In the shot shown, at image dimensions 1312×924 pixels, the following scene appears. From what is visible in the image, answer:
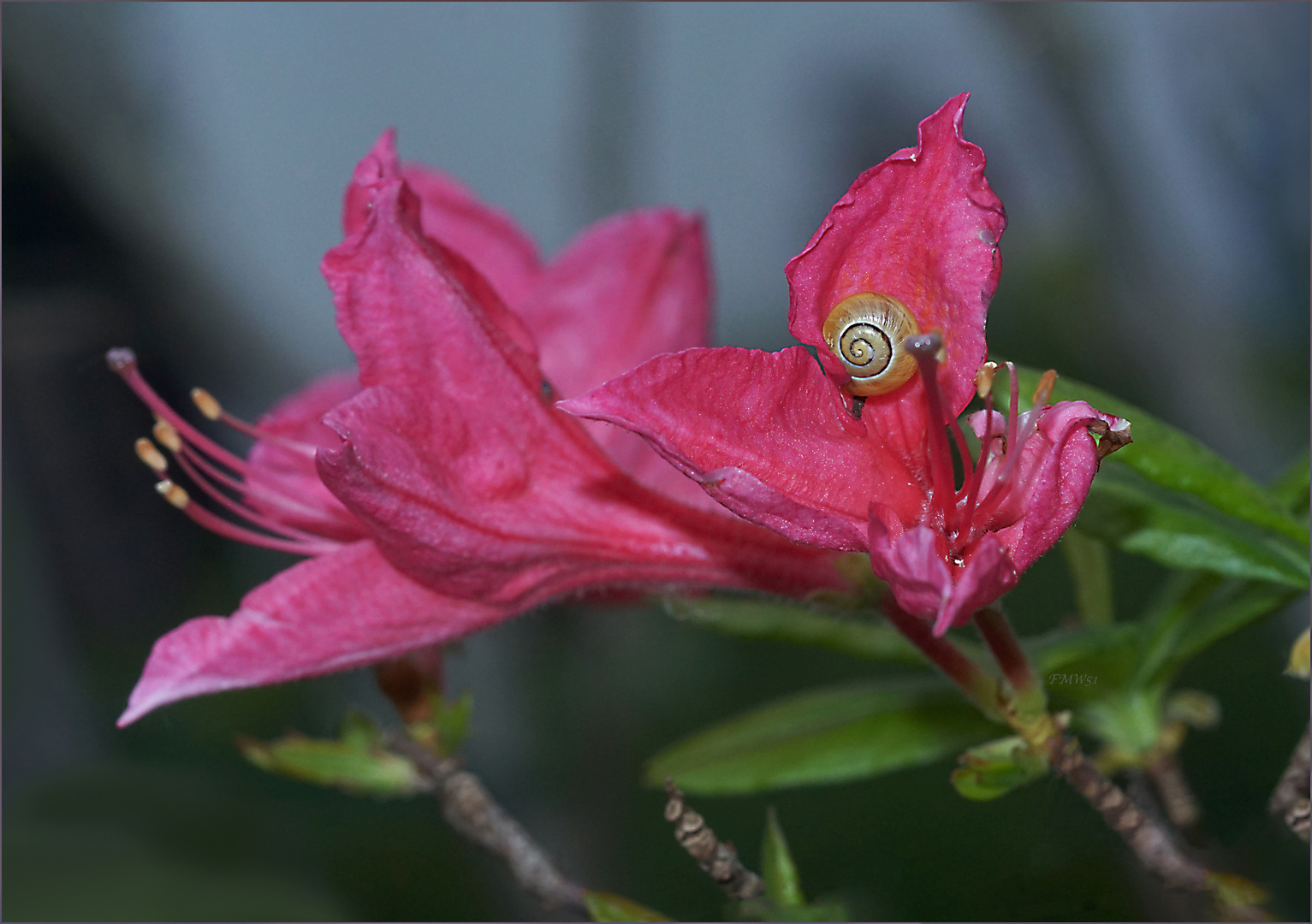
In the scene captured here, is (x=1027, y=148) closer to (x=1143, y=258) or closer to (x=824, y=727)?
(x=1143, y=258)

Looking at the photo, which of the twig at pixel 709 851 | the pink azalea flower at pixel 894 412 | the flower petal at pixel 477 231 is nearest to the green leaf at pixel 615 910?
the twig at pixel 709 851

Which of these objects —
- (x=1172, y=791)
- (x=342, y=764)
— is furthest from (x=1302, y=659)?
(x=342, y=764)

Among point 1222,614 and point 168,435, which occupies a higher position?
point 168,435

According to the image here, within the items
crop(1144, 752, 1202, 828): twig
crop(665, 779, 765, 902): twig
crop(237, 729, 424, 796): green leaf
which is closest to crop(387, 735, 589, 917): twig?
crop(237, 729, 424, 796): green leaf

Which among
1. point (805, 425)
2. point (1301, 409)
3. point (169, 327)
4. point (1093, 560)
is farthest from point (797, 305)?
point (169, 327)

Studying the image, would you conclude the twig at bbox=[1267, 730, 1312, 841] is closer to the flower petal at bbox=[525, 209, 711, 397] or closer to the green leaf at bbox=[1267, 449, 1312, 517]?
the green leaf at bbox=[1267, 449, 1312, 517]

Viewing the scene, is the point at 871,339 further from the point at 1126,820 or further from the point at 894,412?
the point at 1126,820

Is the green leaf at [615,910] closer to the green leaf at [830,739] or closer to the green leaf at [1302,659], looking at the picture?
the green leaf at [830,739]

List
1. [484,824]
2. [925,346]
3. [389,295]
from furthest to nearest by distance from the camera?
[484,824]
[389,295]
[925,346]
